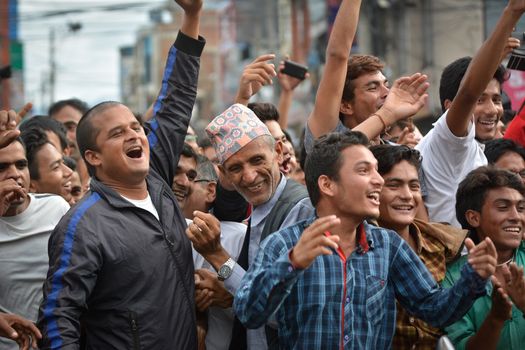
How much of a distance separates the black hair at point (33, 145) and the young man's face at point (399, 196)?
9.07ft

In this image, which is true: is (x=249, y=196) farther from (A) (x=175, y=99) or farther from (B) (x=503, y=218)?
(B) (x=503, y=218)

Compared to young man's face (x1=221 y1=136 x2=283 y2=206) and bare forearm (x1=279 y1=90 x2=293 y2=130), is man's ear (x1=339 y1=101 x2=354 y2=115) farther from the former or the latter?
bare forearm (x1=279 y1=90 x2=293 y2=130)

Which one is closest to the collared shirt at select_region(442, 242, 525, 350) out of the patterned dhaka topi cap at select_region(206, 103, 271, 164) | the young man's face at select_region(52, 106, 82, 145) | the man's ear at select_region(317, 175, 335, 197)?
the man's ear at select_region(317, 175, 335, 197)

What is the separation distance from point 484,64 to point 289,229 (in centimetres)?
135

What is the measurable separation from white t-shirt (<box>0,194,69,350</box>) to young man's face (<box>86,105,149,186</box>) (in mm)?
818

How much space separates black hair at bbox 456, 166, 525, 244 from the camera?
5.26 metres

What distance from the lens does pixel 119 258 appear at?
483cm

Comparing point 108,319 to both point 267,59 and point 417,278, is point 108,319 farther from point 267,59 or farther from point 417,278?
point 267,59

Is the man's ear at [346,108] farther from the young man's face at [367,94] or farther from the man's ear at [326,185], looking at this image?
the man's ear at [326,185]

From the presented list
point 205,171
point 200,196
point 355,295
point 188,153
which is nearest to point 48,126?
point 188,153

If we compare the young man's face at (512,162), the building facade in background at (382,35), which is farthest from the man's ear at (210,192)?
the building facade in background at (382,35)

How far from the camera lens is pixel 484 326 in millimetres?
4785

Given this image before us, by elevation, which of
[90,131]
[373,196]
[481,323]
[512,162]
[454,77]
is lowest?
[481,323]

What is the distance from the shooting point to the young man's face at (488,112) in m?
6.10
